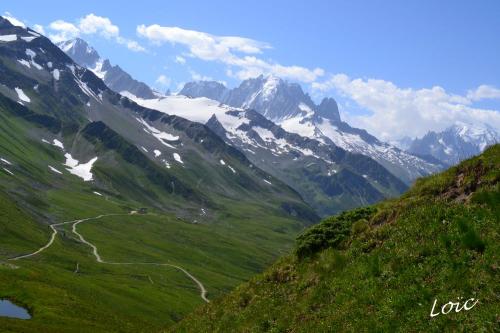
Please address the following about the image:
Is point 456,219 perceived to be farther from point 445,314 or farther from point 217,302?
point 217,302

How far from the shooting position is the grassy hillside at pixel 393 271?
18.2 m

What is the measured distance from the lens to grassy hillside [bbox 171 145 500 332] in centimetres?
1819

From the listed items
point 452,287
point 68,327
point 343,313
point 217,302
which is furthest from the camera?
point 68,327

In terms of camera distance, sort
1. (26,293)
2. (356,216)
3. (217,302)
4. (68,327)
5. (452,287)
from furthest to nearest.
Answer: (26,293) < (68,327) < (217,302) < (356,216) < (452,287)

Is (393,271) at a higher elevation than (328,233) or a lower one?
lower

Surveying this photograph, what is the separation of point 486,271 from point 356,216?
37.0 ft

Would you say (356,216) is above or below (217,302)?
above

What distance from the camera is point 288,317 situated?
934 inches

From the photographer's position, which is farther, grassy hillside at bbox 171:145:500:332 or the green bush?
the green bush

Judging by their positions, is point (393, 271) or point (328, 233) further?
point (328, 233)

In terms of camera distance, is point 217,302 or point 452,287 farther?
point 217,302

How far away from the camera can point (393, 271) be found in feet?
70.6

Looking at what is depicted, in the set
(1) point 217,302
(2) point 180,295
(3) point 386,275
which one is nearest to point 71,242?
(2) point 180,295

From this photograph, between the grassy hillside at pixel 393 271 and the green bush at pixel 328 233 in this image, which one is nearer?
the grassy hillside at pixel 393 271
